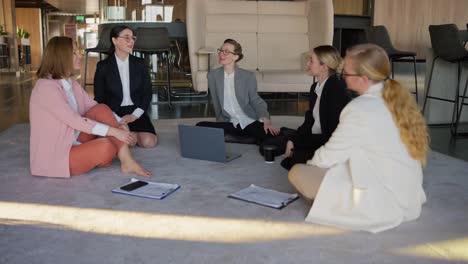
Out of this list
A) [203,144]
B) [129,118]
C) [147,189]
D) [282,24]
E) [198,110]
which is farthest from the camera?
[282,24]

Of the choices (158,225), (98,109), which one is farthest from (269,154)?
(158,225)

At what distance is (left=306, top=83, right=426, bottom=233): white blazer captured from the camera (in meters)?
1.79

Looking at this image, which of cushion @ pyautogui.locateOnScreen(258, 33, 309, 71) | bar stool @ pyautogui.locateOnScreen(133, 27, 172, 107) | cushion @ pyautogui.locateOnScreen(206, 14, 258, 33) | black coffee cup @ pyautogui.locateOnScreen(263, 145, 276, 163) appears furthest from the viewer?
cushion @ pyautogui.locateOnScreen(258, 33, 309, 71)

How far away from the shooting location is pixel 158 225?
197cm

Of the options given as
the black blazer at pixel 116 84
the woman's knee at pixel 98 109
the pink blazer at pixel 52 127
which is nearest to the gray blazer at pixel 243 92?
the black blazer at pixel 116 84

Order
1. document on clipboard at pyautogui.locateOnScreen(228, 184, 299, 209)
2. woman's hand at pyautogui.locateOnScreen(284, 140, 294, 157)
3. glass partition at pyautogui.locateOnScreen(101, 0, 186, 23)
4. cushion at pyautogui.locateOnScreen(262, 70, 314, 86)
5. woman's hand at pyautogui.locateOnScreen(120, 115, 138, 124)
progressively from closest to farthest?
document on clipboard at pyautogui.locateOnScreen(228, 184, 299, 209), woman's hand at pyautogui.locateOnScreen(284, 140, 294, 157), woman's hand at pyautogui.locateOnScreen(120, 115, 138, 124), cushion at pyautogui.locateOnScreen(262, 70, 314, 86), glass partition at pyautogui.locateOnScreen(101, 0, 186, 23)

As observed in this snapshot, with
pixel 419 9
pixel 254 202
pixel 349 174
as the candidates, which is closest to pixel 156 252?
pixel 254 202

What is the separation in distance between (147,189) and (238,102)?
4.69ft

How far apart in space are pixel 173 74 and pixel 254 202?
5.87 m

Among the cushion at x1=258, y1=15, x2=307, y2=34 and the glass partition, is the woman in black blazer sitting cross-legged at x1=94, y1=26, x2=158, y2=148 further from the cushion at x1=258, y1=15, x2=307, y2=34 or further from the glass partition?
the glass partition

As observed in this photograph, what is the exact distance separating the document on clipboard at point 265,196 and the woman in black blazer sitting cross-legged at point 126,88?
1.32m

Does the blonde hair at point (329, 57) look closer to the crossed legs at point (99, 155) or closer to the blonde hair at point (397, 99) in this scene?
the blonde hair at point (397, 99)

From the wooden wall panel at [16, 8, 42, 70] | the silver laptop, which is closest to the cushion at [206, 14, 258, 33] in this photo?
the silver laptop

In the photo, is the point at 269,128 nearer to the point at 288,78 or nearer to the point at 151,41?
the point at 288,78
